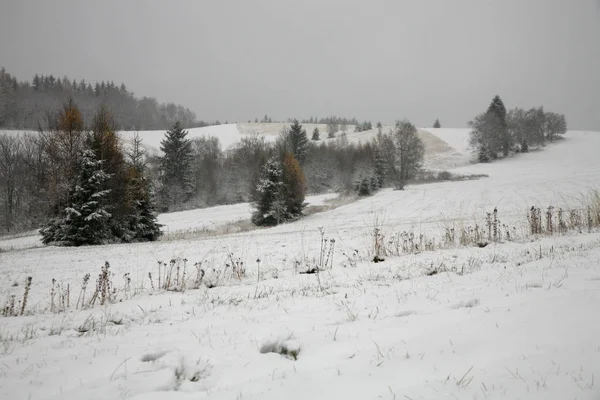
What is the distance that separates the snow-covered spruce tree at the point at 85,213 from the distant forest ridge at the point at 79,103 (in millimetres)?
38434

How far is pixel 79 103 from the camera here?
79750 millimetres

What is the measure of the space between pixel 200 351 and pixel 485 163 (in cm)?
6574

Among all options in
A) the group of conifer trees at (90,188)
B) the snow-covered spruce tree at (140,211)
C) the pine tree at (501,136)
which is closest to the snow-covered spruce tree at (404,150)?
the pine tree at (501,136)

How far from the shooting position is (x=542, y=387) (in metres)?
1.84

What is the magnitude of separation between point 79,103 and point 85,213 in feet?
272

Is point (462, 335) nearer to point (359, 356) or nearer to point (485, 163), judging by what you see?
point (359, 356)

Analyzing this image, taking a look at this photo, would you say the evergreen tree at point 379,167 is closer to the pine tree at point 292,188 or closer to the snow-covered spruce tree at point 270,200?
the pine tree at point 292,188

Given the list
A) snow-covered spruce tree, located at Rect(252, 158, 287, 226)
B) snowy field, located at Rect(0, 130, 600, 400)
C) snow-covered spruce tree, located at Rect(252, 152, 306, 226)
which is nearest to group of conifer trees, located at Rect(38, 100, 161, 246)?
snow-covered spruce tree, located at Rect(252, 158, 287, 226)

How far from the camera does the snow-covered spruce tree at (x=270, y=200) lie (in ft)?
91.6

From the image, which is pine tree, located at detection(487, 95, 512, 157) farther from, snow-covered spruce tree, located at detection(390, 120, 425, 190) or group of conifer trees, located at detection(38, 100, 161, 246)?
group of conifer trees, located at detection(38, 100, 161, 246)

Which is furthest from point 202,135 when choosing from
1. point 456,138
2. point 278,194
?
point 456,138

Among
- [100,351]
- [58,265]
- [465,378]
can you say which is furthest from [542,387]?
[58,265]

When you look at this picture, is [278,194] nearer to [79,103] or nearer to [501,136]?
[501,136]

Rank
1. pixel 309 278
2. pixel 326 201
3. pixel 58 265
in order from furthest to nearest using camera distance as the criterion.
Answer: pixel 326 201
pixel 58 265
pixel 309 278
